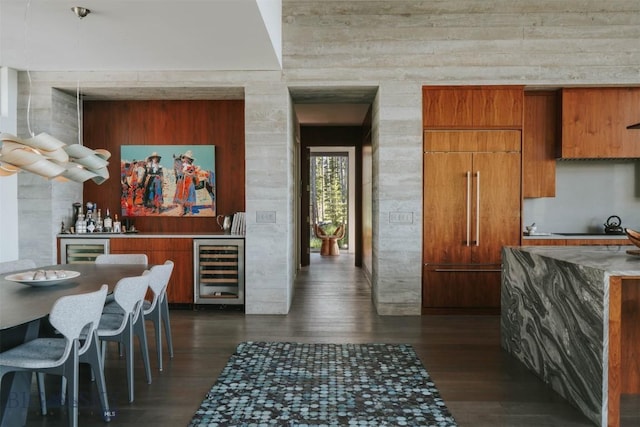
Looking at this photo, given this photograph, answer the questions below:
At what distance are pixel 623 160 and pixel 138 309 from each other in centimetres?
598

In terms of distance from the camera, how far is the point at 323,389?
2938 mm

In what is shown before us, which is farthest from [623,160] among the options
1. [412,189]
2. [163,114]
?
[163,114]

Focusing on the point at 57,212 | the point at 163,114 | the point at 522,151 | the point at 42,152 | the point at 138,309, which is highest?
the point at 163,114

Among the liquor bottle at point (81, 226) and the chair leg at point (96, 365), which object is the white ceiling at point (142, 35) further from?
the chair leg at point (96, 365)

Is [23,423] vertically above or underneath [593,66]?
underneath

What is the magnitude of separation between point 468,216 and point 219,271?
121 inches

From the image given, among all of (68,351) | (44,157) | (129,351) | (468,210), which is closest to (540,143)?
(468,210)

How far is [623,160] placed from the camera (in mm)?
5379

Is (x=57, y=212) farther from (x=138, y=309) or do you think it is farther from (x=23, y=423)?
(x=23, y=423)

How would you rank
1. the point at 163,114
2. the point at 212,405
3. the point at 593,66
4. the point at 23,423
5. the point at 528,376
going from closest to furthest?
the point at 23,423, the point at 212,405, the point at 528,376, the point at 593,66, the point at 163,114

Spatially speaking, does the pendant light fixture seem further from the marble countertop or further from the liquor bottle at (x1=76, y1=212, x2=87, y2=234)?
the marble countertop

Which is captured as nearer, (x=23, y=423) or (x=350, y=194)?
(x=23, y=423)

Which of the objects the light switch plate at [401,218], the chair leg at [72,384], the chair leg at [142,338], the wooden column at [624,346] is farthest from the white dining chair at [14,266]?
the wooden column at [624,346]

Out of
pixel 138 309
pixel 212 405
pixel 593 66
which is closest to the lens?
pixel 212 405
